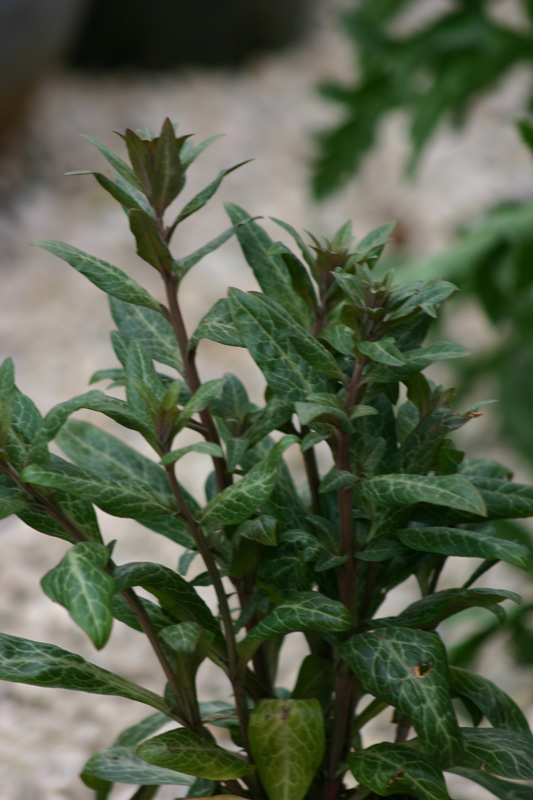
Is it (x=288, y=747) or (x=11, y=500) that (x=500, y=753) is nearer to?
(x=288, y=747)

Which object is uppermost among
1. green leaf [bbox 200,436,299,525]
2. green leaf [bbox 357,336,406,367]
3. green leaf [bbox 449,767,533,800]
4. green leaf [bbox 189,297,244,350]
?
green leaf [bbox 189,297,244,350]

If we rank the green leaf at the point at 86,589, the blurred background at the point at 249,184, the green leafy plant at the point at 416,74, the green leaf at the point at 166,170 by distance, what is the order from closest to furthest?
the green leaf at the point at 86,589 < the green leaf at the point at 166,170 < the blurred background at the point at 249,184 < the green leafy plant at the point at 416,74

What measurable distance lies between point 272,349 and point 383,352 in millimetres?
74

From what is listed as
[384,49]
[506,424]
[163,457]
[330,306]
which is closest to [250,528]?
[163,457]

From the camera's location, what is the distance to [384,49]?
1733 millimetres

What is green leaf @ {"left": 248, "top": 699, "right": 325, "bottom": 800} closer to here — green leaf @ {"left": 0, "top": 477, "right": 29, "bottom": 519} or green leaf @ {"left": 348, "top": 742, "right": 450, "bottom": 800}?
green leaf @ {"left": 348, "top": 742, "right": 450, "bottom": 800}

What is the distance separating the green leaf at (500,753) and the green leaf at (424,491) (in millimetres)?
166

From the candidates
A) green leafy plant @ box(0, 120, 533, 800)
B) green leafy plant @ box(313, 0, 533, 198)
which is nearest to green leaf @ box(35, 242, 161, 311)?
green leafy plant @ box(0, 120, 533, 800)

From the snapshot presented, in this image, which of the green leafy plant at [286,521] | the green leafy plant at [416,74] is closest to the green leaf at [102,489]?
the green leafy plant at [286,521]

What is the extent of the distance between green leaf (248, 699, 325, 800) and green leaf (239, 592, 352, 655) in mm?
55

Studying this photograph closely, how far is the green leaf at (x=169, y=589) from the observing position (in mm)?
472

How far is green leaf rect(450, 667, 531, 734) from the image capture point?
0.57m

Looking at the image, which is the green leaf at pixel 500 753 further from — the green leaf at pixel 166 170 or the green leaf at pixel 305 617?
the green leaf at pixel 166 170

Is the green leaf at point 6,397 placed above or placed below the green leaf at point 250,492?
above
